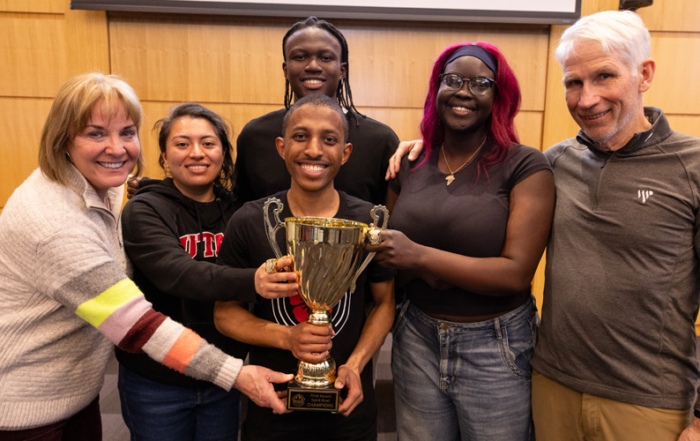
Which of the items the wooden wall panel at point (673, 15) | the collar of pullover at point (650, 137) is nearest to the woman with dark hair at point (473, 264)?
the collar of pullover at point (650, 137)

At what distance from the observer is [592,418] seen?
3.84 ft

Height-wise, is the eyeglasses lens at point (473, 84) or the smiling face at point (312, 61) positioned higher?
the smiling face at point (312, 61)

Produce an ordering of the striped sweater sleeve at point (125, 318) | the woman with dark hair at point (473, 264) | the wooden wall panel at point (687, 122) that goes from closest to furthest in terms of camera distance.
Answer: the striped sweater sleeve at point (125, 318) < the woman with dark hair at point (473, 264) < the wooden wall panel at point (687, 122)

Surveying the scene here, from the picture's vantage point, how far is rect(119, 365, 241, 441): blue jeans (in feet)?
4.57

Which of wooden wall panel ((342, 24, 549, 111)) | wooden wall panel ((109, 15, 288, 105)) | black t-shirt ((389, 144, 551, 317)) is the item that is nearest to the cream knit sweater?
black t-shirt ((389, 144, 551, 317))

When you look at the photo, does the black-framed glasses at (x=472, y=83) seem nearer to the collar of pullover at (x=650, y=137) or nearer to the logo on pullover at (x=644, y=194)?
the collar of pullover at (x=650, y=137)

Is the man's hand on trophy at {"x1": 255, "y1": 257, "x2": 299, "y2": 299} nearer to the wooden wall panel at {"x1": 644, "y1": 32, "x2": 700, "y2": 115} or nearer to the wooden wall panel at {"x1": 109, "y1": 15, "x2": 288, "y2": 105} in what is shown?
the wooden wall panel at {"x1": 109, "y1": 15, "x2": 288, "y2": 105}

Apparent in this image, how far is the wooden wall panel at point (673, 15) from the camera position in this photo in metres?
3.05

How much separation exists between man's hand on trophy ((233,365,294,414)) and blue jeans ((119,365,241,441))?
347 millimetres

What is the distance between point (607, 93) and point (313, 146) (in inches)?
33.0

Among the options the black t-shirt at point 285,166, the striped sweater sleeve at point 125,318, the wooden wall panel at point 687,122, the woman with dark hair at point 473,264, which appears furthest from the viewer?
the wooden wall panel at point 687,122

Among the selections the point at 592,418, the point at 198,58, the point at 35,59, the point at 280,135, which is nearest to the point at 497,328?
the point at 592,418

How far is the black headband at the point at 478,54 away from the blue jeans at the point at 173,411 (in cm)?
137

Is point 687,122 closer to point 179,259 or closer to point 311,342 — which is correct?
point 311,342
